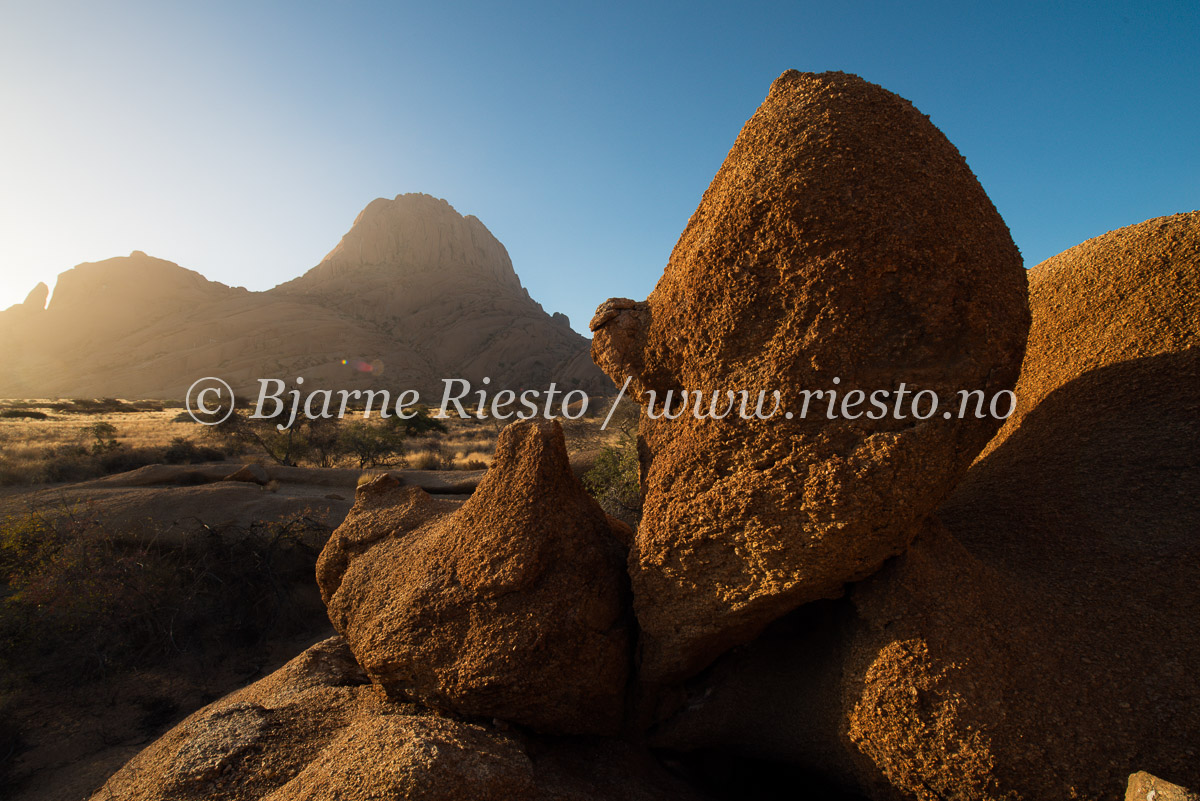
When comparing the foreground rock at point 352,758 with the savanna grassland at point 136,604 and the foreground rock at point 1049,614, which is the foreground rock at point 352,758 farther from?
the savanna grassland at point 136,604

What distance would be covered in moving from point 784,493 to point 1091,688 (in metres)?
1.34

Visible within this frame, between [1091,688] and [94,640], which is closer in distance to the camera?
[1091,688]

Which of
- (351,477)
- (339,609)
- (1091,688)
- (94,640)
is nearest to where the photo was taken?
(1091,688)

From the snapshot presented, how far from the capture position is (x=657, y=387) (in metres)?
3.08

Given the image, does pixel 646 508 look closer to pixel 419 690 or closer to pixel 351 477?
pixel 419 690

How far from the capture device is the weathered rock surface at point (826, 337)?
2.27m

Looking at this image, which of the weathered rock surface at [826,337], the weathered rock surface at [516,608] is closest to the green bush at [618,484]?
the weathered rock surface at [516,608]

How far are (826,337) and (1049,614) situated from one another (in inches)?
60.2

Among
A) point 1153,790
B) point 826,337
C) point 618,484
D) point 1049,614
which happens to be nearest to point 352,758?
point 826,337

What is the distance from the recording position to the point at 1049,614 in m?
2.39

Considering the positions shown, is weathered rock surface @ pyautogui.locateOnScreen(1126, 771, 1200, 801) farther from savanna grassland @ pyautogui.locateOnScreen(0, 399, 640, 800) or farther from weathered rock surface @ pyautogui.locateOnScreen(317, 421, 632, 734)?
savanna grassland @ pyautogui.locateOnScreen(0, 399, 640, 800)

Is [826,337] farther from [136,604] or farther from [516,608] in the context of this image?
[136,604]

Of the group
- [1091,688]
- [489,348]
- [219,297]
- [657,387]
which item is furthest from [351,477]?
[219,297]

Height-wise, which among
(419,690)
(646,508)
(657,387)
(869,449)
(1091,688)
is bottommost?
(419,690)
